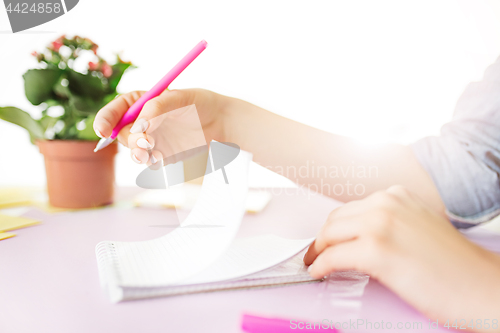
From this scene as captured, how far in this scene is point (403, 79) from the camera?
1.08 metres

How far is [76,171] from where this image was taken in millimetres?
511

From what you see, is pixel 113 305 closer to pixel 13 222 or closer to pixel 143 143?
pixel 143 143

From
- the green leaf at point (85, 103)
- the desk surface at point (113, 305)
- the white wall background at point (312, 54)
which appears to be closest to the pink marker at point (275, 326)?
the desk surface at point (113, 305)

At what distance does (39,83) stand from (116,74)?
0.36ft

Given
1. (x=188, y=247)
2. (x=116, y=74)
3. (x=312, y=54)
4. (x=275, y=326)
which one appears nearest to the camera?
(x=275, y=326)

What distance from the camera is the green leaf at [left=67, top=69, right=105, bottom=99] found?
0.50m

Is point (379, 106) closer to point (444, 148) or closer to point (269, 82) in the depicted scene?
point (269, 82)

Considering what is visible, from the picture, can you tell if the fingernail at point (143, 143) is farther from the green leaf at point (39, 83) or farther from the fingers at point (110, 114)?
the green leaf at point (39, 83)

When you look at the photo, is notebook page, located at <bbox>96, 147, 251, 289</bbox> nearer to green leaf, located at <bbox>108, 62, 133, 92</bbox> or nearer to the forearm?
the forearm

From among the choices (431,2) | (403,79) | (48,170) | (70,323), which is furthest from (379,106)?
(70,323)

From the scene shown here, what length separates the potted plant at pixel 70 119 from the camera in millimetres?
499

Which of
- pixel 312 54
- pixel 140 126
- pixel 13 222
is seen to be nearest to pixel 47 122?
pixel 13 222

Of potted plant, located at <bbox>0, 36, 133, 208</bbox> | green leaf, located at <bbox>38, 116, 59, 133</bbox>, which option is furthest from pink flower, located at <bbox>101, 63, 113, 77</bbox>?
green leaf, located at <bbox>38, 116, 59, 133</bbox>

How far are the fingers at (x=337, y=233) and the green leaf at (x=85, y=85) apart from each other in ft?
1.38
